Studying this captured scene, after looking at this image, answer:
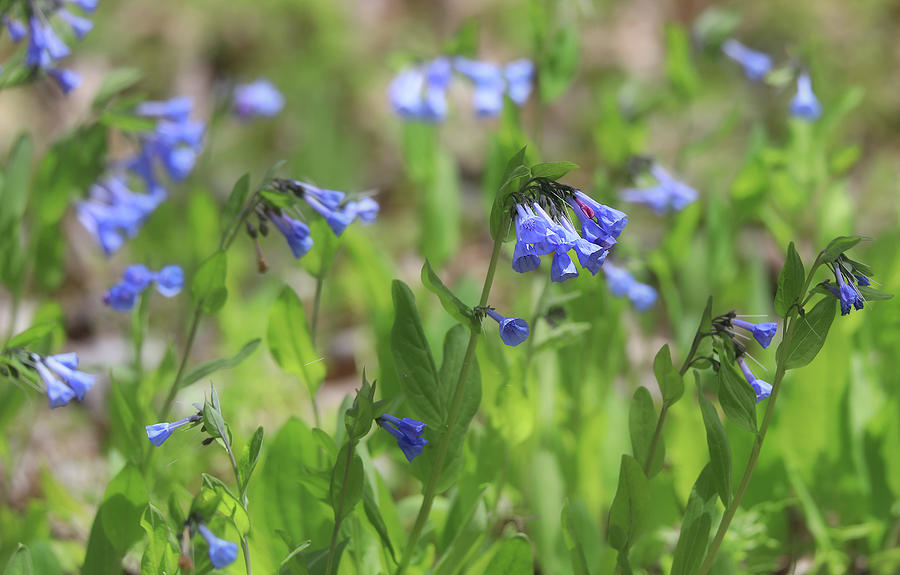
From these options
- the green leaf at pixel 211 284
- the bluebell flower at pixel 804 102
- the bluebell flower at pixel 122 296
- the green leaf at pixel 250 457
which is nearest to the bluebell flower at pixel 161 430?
the green leaf at pixel 250 457

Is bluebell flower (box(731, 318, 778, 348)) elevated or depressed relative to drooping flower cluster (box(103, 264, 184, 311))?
elevated

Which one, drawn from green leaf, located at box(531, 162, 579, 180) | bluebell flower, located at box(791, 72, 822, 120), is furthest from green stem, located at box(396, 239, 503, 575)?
bluebell flower, located at box(791, 72, 822, 120)

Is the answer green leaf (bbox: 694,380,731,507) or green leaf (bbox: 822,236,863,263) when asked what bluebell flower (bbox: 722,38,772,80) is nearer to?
green leaf (bbox: 822,236,863,263)

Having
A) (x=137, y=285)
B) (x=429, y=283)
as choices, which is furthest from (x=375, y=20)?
(x=429, y=283)

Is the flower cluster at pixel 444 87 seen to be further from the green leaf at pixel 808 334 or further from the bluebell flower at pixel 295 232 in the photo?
the green leaf at pixel 808 334

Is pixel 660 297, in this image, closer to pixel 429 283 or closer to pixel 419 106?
pixel 419 106

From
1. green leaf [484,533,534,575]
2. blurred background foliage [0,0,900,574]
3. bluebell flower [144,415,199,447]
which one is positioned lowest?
blurred background foliage [0,0,900,574]
